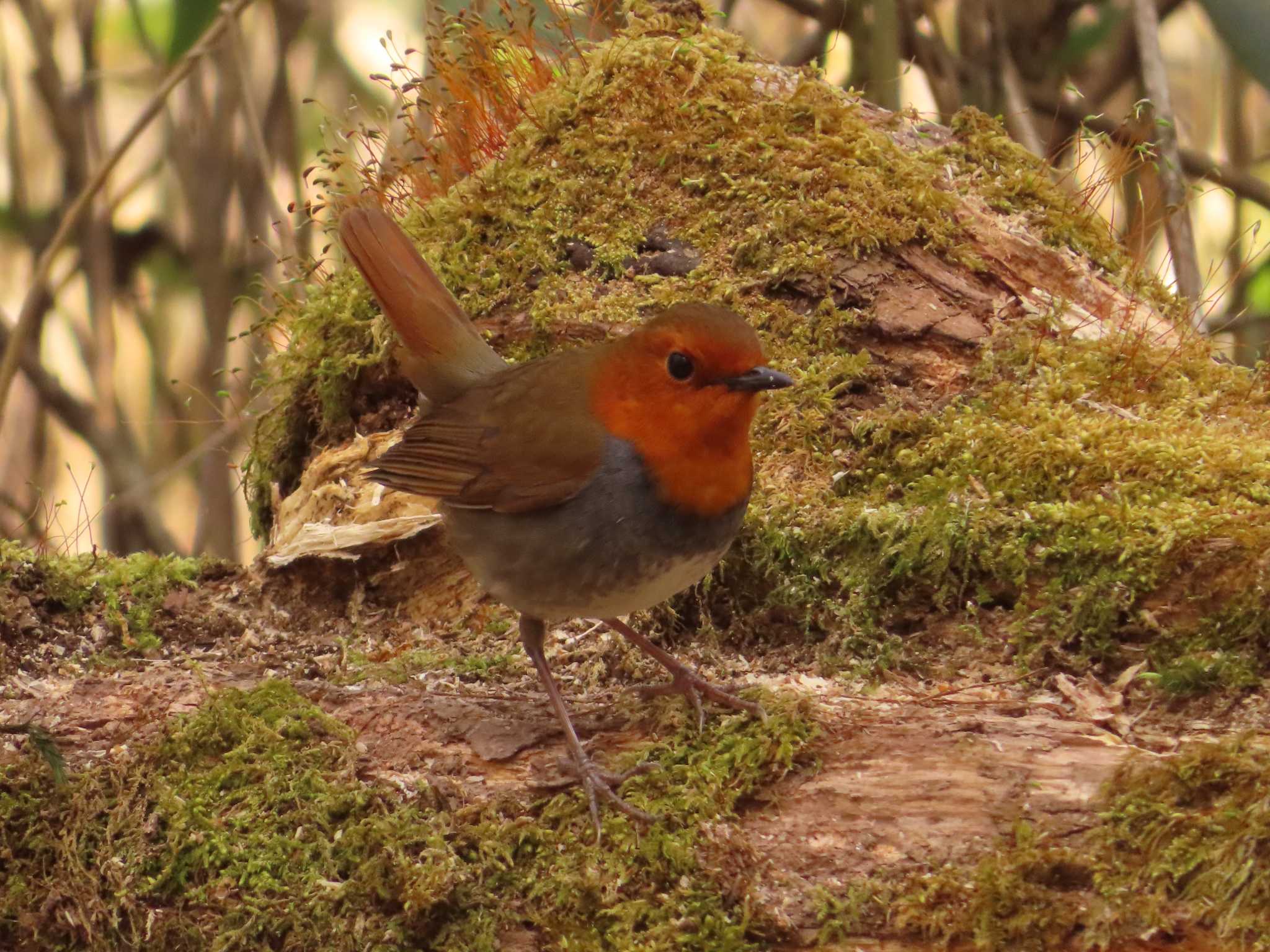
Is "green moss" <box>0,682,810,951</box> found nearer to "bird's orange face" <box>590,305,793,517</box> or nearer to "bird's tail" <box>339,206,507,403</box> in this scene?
"bird's orange face" <box>590,305,793,517</box>

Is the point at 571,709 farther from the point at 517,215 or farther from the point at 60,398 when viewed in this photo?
the point at 60,398

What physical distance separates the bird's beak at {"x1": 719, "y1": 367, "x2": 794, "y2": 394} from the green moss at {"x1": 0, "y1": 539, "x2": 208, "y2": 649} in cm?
197

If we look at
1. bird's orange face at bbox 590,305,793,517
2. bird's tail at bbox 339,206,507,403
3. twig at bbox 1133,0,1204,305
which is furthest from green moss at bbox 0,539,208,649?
twig at bbox 1133,0,1204,305

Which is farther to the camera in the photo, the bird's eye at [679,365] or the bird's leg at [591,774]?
the bird's eye at [679,365]

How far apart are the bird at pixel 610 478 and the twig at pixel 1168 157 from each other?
95.5 inches

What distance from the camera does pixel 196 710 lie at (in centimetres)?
298

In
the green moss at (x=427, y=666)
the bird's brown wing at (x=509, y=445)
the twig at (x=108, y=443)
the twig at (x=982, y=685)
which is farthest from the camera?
the twig at (x=108, y=443)

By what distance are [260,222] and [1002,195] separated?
402 cm

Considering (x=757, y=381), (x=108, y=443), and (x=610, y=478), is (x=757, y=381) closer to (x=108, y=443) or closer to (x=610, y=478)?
(x=610, y=478)

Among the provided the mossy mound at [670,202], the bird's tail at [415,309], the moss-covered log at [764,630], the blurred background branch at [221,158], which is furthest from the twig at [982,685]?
the blurred background branch at [221,158]

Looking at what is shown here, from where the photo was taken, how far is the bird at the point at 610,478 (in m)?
2.83

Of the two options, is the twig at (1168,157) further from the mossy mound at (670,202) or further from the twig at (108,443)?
the twig at (108,443)

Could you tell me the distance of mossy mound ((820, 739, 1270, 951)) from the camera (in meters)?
2.12

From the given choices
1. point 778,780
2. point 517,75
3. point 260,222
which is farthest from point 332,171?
point 778,780
